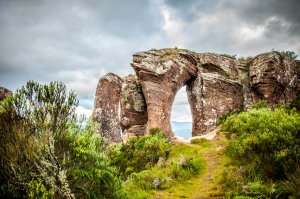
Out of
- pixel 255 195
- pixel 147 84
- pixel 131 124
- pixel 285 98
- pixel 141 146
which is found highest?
pixel 147 84

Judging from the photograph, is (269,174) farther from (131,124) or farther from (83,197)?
(131,124)

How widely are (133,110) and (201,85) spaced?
1060 centimetres

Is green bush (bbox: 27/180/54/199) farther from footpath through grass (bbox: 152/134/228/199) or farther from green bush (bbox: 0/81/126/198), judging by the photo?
footpath through grass (bbox: 152/134/228/199)

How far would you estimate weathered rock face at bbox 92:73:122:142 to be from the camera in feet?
149

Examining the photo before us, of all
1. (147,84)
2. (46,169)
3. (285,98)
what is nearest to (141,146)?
(147,84)

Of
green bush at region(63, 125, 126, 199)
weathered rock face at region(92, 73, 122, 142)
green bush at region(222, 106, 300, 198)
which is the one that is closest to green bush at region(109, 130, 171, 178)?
green bush at region(222, 106, 300, 198)

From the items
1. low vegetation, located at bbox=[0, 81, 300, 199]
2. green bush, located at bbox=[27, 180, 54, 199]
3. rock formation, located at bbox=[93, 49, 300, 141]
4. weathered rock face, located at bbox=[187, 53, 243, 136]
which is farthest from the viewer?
weathered rock face, located at bbox=[187, 53, 243, 136]

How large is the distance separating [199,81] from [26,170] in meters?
31.2

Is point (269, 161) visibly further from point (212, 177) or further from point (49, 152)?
point (49, 152)

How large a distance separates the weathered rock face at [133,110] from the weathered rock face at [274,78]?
16.2 metres

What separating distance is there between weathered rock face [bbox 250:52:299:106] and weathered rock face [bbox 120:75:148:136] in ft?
53.1

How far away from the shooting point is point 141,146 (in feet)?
85.9

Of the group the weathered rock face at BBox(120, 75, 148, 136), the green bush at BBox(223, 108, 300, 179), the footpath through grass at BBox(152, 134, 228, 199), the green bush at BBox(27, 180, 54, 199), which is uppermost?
the weathered rock face at BBox(120, 75, 148, 136)

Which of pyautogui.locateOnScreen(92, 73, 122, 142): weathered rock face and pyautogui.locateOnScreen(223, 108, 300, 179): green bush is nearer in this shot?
pyautogui.locateOnScreen(223, 108, 300, 179): green bush
